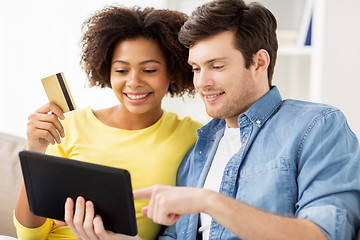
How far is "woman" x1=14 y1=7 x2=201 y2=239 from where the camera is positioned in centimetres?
154

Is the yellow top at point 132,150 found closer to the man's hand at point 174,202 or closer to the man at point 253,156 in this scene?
the man at point 253,156

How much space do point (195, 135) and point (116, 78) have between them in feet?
1.20

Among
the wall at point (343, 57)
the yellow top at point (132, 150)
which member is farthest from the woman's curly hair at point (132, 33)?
the wall at point (343, 57)

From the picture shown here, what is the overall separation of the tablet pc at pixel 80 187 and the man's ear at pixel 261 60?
0.60m

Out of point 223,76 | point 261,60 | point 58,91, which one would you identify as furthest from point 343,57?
point 58,91

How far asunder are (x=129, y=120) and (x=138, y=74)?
0.22 metres

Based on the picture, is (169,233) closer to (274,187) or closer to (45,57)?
(274,187)

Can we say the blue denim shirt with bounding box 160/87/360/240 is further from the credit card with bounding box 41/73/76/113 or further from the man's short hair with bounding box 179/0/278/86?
the credit card with bounding box 41/73/76/113

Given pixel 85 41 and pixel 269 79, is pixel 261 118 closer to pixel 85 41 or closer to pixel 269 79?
pixel 269 79

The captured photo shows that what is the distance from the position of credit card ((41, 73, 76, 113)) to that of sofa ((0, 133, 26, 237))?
0.41 meters

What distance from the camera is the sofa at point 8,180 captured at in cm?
172

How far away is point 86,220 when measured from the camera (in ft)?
3.65

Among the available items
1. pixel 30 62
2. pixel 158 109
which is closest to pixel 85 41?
pixel 158 109

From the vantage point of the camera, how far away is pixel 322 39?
210 centimetres
